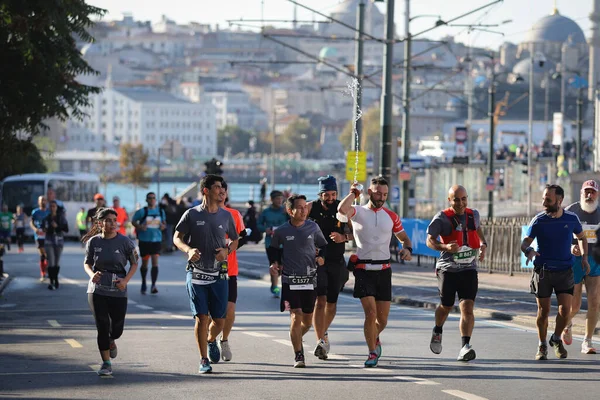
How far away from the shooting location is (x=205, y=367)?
14156 millimetres

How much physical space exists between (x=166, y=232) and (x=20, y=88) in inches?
831

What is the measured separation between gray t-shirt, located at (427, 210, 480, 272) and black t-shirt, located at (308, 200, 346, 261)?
0.94 metres

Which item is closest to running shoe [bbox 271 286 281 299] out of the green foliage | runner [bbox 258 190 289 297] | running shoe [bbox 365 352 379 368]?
runner [bbox 258 190 289 297]

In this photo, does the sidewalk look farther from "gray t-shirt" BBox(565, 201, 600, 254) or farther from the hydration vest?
the hydration vest

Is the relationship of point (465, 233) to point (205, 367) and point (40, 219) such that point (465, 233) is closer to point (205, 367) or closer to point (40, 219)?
point (205, 367)

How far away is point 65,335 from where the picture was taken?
18.3m

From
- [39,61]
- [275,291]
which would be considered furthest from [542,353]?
[39,61]

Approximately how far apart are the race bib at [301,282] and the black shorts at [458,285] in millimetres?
1314

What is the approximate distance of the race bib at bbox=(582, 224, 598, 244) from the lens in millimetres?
16484

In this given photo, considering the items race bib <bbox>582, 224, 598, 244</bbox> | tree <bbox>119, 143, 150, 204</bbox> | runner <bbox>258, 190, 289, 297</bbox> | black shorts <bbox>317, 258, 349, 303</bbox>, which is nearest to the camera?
black shorts <bbox>317, 258, 349, 303</bbox>

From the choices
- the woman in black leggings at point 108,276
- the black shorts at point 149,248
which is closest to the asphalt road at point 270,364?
the woman in black leggings at point 108,276

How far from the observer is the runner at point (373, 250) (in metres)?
14.8

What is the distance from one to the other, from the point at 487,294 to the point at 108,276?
12662 millimetres

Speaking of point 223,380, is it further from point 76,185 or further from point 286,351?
point 76,185
